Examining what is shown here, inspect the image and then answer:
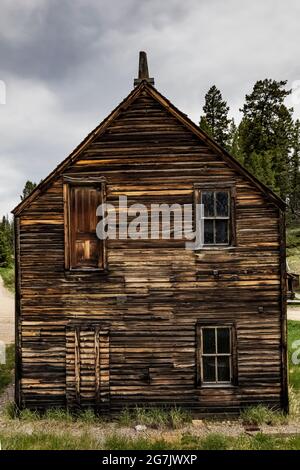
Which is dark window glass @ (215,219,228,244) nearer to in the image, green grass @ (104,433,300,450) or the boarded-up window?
the boarded-up window

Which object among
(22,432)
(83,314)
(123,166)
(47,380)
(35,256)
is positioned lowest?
(22,432)

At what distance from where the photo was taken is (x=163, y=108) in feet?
34.3

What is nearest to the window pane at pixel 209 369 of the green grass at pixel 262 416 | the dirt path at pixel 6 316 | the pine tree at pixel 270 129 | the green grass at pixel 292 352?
the green grass at pixel 262 416

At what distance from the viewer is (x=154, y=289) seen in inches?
407

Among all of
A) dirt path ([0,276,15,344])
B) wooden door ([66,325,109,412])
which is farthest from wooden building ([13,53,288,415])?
dirt path ([0,276,15,344])

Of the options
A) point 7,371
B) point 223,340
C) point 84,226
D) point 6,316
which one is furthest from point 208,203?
point 6,316

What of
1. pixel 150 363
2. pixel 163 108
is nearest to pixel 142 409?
pixel 150 363

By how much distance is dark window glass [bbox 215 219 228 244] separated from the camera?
10422 millimetres

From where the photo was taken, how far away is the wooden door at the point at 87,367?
10.2 m

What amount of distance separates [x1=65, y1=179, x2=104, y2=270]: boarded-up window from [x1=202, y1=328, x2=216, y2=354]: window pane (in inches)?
144

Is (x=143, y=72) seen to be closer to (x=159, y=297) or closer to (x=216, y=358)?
(x=159, y=297)

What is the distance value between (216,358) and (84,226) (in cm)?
541
